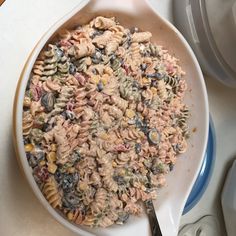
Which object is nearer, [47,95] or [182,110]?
[47,95]

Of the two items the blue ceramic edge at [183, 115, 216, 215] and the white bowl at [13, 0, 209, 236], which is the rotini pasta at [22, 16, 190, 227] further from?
the blue ceramic edge at [183, 115, 216, 215]

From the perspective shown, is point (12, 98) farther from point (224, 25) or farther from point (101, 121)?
point (224, 25)

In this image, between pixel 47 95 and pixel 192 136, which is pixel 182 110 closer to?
pixel 192 136

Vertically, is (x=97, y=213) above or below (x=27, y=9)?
below

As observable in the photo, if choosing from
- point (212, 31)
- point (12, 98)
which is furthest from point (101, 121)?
point (212, 31)

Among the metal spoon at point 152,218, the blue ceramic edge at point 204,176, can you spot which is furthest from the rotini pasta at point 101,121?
the blue ceramic edge at point 204,176

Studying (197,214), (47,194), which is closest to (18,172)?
(47,194)
